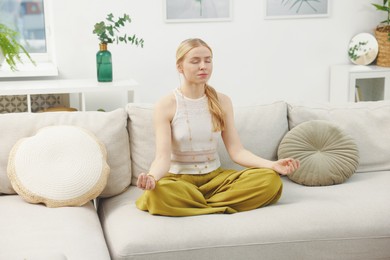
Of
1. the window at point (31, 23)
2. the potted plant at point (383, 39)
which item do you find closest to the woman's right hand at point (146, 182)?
the window at point (31, 23)

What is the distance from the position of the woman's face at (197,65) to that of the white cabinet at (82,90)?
55.0 inches

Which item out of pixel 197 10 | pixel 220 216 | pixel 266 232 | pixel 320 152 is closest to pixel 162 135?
pixel 220 216

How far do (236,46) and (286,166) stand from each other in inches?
91.6

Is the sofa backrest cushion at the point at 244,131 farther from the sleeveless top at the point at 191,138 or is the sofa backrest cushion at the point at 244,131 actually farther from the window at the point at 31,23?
the window at the point at 31,23

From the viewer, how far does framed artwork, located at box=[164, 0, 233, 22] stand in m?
4.28

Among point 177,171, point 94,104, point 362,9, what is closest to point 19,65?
point 94,104

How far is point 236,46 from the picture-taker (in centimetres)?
447

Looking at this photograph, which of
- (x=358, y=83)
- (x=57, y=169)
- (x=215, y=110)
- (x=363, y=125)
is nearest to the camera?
(x=57, y=169)

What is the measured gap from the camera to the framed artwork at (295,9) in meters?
4.47

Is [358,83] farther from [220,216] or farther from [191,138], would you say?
[220,216]

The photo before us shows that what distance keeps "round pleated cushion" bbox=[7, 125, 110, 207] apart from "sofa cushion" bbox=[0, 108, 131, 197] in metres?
0.08

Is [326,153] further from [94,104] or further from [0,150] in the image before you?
[94,104]

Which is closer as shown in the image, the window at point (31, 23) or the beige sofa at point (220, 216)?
the beige sofa at point (220, 216)

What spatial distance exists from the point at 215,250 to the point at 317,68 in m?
2.90
